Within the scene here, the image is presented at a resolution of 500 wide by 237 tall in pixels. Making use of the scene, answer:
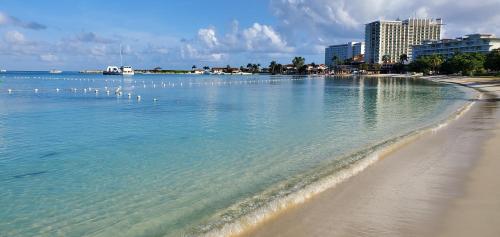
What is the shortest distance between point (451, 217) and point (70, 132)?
19.8 metres

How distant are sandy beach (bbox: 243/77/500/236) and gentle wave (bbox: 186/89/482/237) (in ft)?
0.79

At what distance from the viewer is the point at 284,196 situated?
10.5m

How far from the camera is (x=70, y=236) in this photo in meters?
8.45

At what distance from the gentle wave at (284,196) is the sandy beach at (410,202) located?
240 mm

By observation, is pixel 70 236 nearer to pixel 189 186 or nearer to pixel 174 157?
pixel 189 186

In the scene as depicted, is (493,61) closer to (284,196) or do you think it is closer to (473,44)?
(473,44)

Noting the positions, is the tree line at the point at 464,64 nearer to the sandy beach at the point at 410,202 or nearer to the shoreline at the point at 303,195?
the shoreline at the point at 303,195

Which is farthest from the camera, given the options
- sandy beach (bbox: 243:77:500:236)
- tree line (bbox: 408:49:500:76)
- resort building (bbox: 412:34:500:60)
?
resort building (bbox: 412:34:500:60)

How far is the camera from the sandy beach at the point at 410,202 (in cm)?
835

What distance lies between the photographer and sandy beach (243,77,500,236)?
8352 mm

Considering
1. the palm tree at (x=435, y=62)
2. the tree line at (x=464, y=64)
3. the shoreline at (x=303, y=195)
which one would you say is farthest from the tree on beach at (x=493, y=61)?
the shoreline at (x=303, y=195)

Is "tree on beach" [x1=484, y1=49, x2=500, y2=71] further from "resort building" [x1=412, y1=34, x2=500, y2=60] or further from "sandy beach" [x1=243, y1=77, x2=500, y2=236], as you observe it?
"sandy beach" [x1=243, y1=77, x2=500, y2=236]

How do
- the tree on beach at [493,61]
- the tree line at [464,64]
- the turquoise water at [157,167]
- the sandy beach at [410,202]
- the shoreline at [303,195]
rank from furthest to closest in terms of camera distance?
the tree line at [464,64]
the tree on beach at [493,61]
the turquoise water at [157,167]
the shoreline at [303,195]
the sandy beach at [410,202]

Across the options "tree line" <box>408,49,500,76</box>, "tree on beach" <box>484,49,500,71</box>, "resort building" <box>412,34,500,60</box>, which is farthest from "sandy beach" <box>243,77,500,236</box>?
"resort building" <box>412,34,500,60</box>
